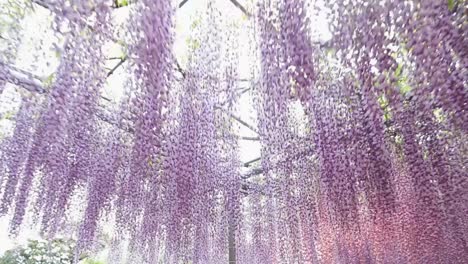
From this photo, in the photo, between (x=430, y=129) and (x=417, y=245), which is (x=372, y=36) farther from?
(x=417, y=245)

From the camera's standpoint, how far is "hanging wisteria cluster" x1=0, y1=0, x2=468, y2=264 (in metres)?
2.67

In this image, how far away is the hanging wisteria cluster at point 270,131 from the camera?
2.67m

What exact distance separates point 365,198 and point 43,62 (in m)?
3.53

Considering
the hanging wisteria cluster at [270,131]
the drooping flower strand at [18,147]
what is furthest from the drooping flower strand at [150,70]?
the drooping flower strand at [18,147]

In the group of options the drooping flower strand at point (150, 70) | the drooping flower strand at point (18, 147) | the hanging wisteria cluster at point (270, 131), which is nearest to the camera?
the hanging wisteria cluster at point (270, 131)

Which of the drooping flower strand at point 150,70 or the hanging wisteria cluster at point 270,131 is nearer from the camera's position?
the hanging wisteria cluster at point 270,131

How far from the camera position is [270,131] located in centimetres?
404

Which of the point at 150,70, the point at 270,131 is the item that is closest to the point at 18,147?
the point at 150,70

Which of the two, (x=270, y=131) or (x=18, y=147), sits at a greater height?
(x=18, y=147)

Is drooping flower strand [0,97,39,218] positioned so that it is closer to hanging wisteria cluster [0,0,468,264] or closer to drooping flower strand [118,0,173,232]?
hanging wisteria cluster [0,0,468,264]

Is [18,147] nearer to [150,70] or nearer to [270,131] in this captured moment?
[150,70]

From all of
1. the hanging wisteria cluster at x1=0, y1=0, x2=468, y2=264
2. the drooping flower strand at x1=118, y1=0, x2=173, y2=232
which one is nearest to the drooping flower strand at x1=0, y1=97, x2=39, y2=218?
the hanging wisteria cluster at x1=0, y1=0, x2=468, y2=264

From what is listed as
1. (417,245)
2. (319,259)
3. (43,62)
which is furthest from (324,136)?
(43,62)

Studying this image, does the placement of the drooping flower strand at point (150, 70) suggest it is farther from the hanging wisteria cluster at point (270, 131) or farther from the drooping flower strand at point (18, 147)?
the drooping flower strand at point (18, 147)
